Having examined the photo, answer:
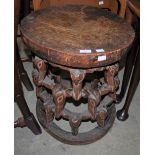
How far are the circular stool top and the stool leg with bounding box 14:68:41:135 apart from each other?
228 mm

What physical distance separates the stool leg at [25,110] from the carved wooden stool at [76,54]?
0.06 meters

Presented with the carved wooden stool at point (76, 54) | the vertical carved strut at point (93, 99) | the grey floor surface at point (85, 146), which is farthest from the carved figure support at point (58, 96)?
the grey floor surface at point (85, 146)

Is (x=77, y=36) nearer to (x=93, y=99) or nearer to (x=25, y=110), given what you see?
(x=93, y=99)

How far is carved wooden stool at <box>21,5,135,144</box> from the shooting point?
2.94ft

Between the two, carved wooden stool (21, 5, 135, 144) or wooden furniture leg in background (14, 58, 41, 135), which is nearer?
carved wooden stool (21, 5, 135, 144)

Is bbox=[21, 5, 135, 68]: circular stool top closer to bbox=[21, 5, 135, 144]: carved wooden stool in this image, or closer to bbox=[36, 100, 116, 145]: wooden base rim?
bbox=[21, 5, 135, 144]: carved wooden stool

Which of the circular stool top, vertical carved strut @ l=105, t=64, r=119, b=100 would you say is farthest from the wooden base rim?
the circular stool top

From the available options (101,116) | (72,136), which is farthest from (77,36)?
(72,136)

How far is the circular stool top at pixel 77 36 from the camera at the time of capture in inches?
34.8

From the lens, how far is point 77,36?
969 millimetres

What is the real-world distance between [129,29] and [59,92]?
42cm

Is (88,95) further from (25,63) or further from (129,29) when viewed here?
(25,63)

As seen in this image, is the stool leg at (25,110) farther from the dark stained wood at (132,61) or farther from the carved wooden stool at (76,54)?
the dark stained wood at (132,61)

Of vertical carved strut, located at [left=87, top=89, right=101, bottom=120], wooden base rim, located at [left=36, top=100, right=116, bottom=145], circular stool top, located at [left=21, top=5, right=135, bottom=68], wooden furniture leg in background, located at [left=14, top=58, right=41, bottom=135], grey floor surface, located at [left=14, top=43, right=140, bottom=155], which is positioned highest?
circular stool top, located at [left=21, top=5, right=135, bottom=68]
